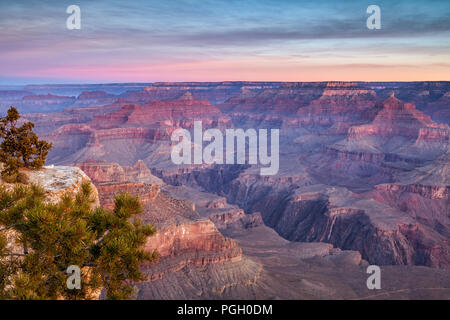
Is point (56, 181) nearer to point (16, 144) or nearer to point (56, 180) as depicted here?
point (56, 180)

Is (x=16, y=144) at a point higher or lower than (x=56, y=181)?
higher

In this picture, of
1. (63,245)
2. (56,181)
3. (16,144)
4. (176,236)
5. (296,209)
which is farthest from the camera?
(296,209)

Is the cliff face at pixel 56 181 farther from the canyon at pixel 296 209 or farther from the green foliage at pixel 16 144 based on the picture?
the canyon at pixel 296 209

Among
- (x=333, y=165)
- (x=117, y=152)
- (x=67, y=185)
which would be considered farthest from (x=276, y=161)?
(x=67, y=185)

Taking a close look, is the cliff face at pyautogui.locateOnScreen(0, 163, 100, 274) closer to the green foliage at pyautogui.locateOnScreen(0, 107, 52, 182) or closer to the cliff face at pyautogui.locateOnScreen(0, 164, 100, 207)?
the cliff face at pyautogui.locateOnScreen(0, 164, 100, 207)

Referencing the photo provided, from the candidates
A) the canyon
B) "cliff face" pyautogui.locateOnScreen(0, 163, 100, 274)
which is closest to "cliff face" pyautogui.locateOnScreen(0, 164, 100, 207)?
"cliff face" pyautogui.locateOnScreen(0, 163, 100, 274)

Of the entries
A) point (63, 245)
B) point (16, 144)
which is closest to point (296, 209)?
point (16, 144)
